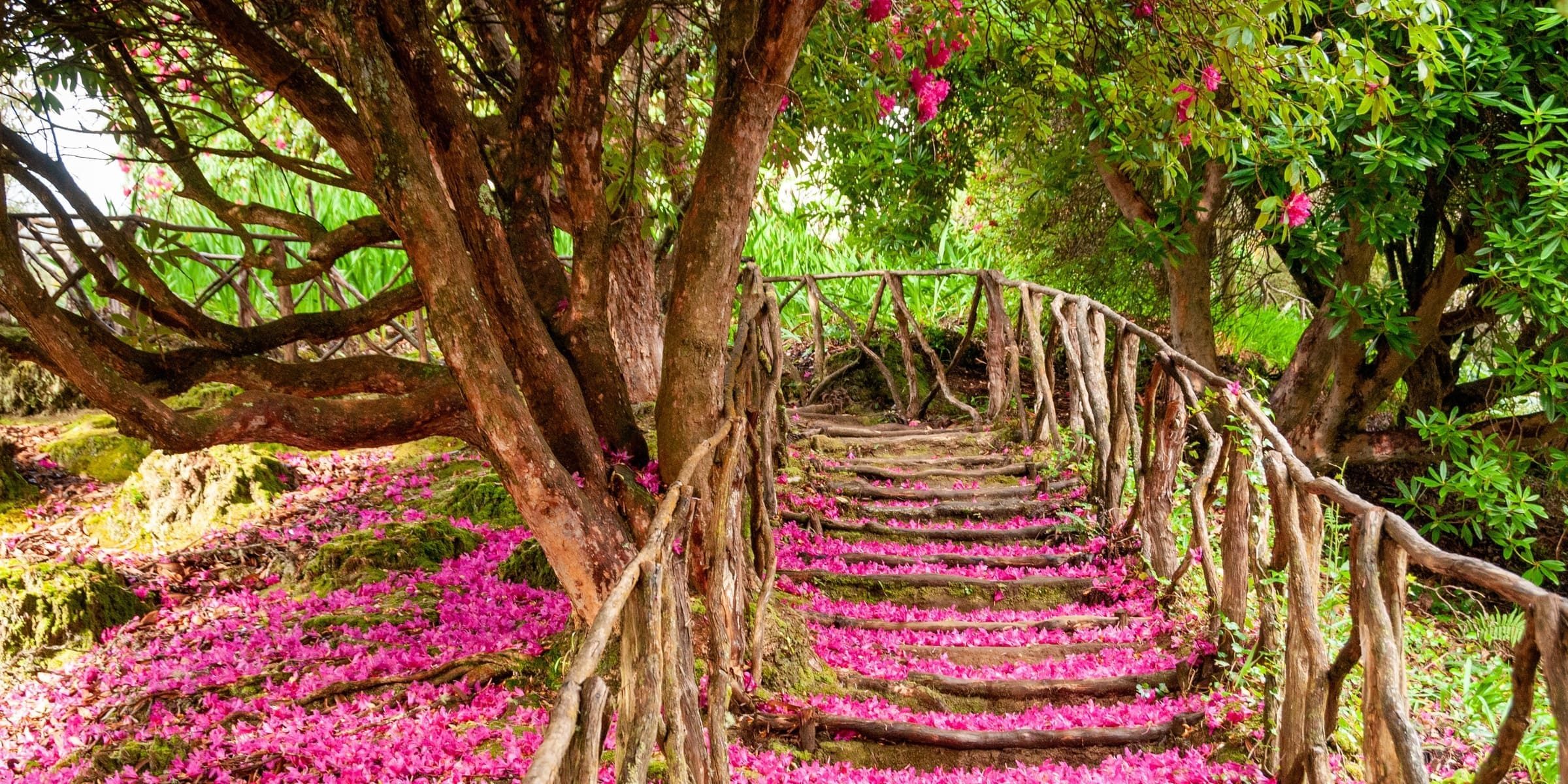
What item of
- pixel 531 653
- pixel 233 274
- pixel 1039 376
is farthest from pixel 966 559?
pixel 233 274

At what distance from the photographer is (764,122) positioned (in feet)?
10.7

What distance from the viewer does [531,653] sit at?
11.7 ft

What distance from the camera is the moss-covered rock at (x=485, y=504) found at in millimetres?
4984

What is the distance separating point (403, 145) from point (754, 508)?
194 cm

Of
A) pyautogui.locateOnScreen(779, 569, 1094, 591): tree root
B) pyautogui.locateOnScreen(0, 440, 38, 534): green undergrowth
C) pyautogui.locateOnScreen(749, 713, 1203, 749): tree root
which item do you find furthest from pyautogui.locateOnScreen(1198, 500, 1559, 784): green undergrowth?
pyautogui.locateOnScreen(0, 440, 38, 534): green undergrowth

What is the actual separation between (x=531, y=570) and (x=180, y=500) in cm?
242

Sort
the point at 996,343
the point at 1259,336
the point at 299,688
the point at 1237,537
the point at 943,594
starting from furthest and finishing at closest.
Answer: the point at 1259,336, the point at 996,343, the point at 943,594, the point at 1237,537, the point at 299,688

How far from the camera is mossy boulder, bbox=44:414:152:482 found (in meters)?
6.05

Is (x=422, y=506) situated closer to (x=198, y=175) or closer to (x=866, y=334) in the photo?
(x=198, y=175)

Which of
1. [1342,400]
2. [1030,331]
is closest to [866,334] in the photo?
[1030,331]

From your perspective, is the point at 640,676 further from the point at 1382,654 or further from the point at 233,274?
the point at 233,274

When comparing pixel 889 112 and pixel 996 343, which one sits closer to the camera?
pixel 889 112

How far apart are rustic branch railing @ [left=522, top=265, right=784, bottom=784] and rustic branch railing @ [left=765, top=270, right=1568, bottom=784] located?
1.48 meters

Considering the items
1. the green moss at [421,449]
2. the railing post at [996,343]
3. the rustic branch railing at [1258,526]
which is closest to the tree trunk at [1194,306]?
the rustic branch railing at [1258,526]
